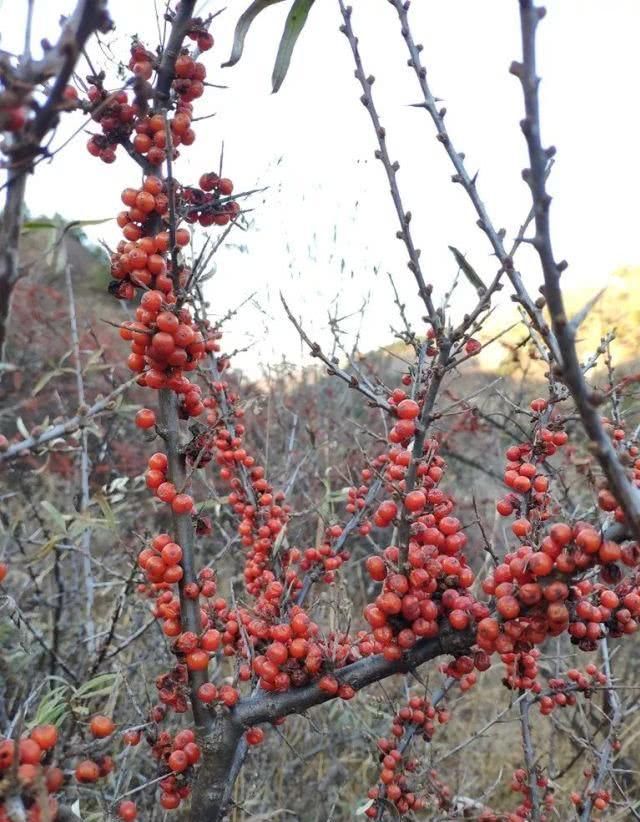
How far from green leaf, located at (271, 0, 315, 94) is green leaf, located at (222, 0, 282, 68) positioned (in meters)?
0.08

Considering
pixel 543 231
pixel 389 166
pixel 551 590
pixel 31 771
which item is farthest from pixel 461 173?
pixel 31 771

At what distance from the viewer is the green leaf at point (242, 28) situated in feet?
4.93

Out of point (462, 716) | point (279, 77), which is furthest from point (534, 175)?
point (462, 716)

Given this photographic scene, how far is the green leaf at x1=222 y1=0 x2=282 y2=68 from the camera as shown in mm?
1504

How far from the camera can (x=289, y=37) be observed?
154 cm

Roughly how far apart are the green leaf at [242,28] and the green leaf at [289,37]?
0.08 m

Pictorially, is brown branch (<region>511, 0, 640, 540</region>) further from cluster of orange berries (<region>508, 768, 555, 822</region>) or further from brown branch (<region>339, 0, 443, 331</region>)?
cluster of orange berries (<region>508, 768, 555, 822</region>)

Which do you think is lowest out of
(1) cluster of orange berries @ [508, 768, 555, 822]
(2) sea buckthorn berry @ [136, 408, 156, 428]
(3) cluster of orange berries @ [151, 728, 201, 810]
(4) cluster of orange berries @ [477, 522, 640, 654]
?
(1) cluster of orange berries @ [508, 768, 555, 822]

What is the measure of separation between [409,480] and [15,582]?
4.08 metres

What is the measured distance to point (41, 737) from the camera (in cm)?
108

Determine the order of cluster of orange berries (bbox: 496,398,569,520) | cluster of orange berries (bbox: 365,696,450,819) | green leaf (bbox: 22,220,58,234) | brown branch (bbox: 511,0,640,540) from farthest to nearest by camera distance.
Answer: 1. cluster of orange berries (bbox: 365,696,450,819)
2. cluster of orange berries (bbox: 496,398,569,520)
3. green leaf (bbox: 22,220,58,234)
4. brown branch (bbox: 511,0,640,540)

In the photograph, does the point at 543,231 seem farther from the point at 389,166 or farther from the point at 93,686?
Answer: the point at 93,686

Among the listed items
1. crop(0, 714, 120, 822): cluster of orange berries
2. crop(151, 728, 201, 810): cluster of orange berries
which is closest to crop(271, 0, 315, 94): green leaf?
crop(0, 714, 120, 822): cluster of orange berries

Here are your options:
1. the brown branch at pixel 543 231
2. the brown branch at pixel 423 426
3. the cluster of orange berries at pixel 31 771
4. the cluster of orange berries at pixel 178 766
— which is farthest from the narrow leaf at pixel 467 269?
the cluster of orange berries at pixel 178 766
